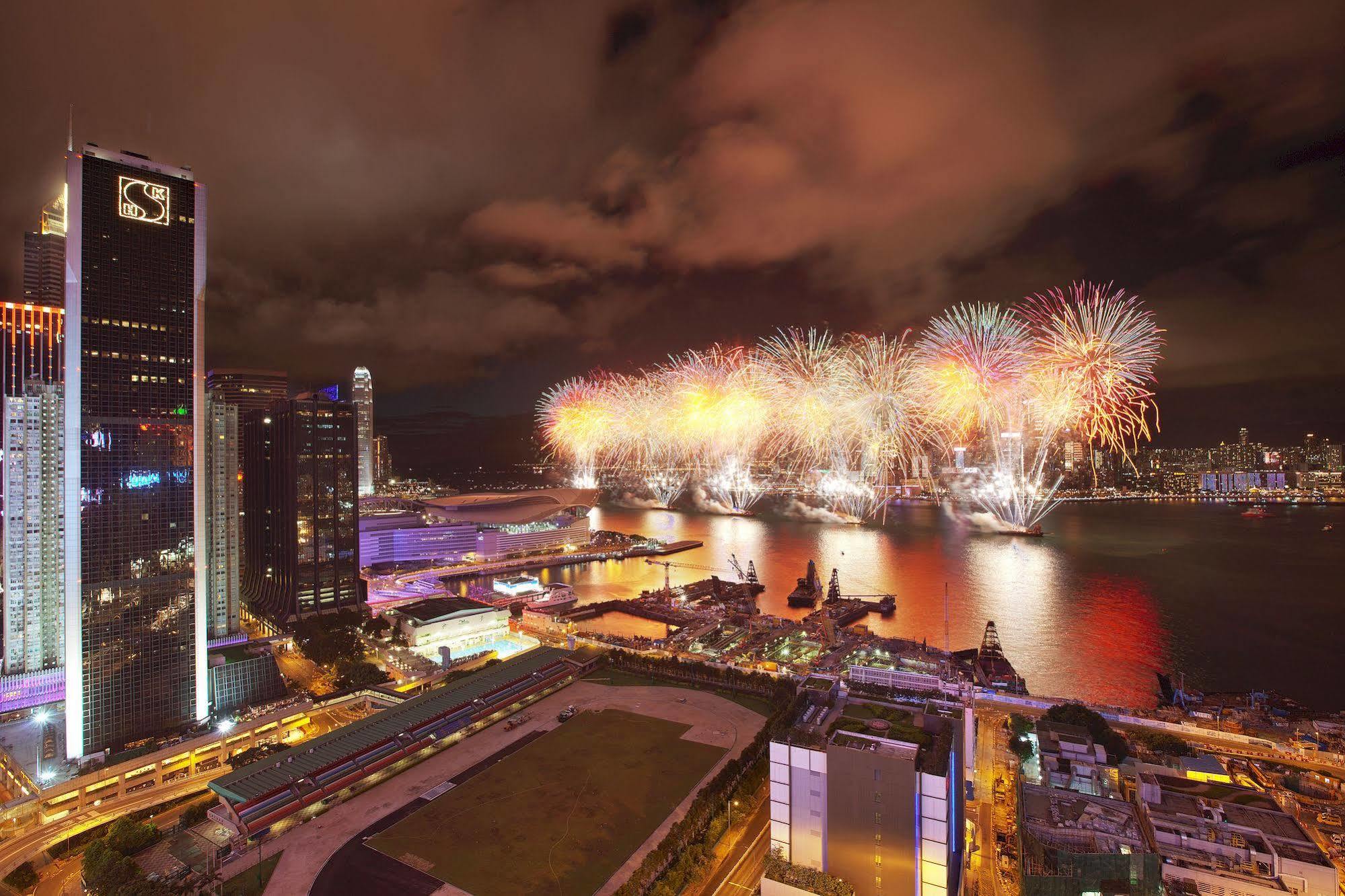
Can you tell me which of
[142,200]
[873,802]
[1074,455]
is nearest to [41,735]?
[142,200]

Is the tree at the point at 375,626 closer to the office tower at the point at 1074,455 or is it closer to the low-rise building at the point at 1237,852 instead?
the low-rise building at the point at 1237,852

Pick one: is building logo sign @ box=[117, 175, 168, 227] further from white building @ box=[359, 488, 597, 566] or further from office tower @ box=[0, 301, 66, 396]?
white building @ box=[359, 488, 597, 566]

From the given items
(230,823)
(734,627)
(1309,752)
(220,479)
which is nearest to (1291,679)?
(1309,752)

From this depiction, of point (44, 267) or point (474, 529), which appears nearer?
point (44, 267)

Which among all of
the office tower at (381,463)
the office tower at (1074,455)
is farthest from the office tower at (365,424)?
the office tower at (1074,455)

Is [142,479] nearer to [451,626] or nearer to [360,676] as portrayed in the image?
[360,676]
